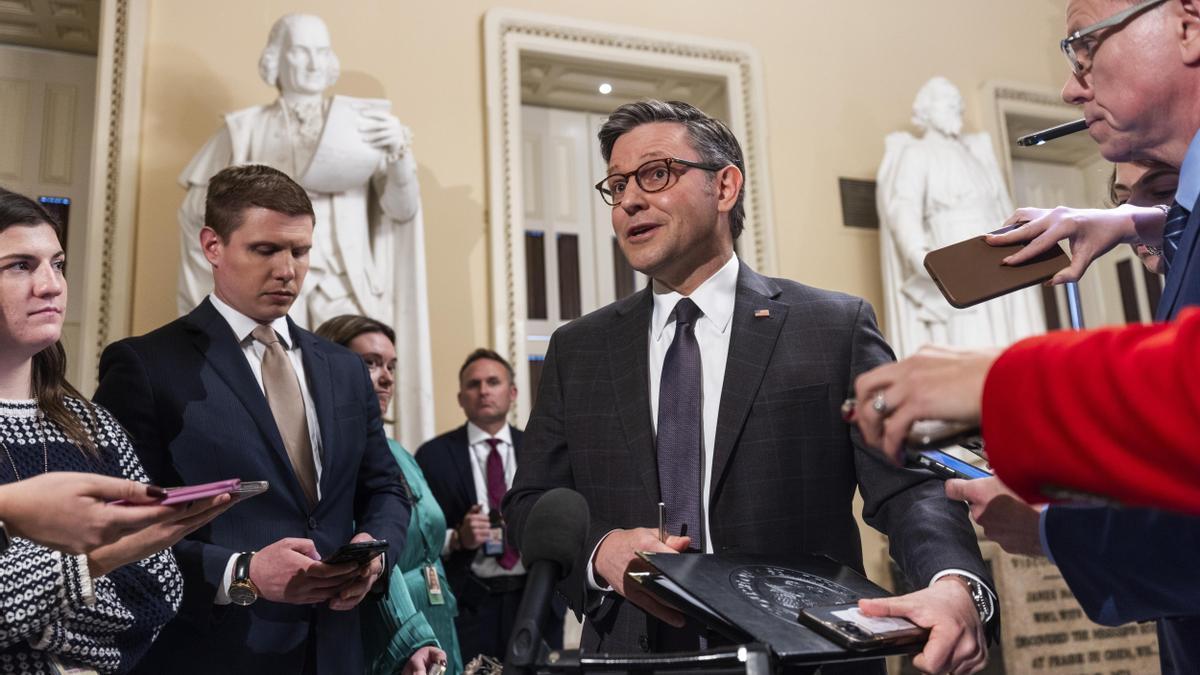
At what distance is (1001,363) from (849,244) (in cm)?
658

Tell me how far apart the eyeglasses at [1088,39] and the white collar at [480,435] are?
139 inches

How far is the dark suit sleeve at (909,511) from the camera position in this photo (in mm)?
1650

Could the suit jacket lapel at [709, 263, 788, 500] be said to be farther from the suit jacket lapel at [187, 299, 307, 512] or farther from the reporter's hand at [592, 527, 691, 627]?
the suit jacket lapel at [187, 299, 307, 512]

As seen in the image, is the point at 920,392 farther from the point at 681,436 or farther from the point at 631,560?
the point at 681,436

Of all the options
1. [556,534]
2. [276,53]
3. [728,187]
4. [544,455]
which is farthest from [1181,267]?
[276,53]

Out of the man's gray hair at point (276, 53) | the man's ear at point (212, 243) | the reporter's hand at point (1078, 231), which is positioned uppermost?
the man's gray hair at point (276, 53)

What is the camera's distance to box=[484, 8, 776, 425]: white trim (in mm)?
6281

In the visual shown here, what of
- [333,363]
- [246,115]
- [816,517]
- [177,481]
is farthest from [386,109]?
[816,517]

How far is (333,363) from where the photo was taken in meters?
2.71

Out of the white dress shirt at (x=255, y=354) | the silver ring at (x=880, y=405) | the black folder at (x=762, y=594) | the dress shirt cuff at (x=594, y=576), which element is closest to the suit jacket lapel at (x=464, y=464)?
the white dress shirt at (x=255, y=354)

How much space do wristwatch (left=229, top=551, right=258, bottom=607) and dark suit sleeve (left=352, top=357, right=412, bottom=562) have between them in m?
0.46

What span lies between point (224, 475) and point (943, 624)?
64.2 inches

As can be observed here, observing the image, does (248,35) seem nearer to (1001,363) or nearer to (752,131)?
(752,131)

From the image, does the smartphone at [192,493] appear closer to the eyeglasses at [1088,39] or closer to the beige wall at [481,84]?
the eyeglasses at [1088,39]
